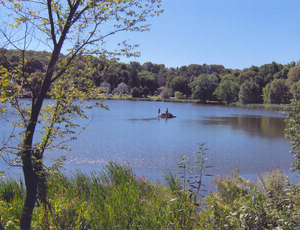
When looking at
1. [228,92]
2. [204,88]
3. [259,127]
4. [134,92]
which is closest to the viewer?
[259,127]

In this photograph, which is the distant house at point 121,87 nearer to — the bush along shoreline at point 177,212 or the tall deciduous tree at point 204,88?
the tall deciduous tree at point 204,88

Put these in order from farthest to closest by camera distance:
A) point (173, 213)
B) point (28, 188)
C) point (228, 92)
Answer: point (228, 92) → point (173, 213) → point (28, 188)

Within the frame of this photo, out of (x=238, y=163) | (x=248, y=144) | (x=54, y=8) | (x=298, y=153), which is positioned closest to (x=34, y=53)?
(x=54, y=8)

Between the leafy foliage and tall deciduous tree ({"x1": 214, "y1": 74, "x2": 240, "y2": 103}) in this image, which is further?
tall deciduous tree ({"x1": 214, "y1": 74, "x2": 240, "y2": 103})

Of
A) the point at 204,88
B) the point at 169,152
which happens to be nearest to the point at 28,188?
the point at 169,152

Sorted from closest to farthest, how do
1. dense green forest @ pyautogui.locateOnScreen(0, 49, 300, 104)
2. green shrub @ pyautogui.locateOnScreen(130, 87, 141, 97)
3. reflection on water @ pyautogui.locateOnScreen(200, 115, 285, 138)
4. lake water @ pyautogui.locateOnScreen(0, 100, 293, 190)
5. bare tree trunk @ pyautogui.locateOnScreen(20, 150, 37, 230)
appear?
1. bare tree trunk @ pyautogui.locateOnScreen(20, 150, 37, 230)
2. lake water @ pyautogui.locateOnScreen(0, 100, 293, 190)
3. reflection on water @ pyautogui.locateOnScreen(200, 115, 285, 138)
4. dense green forest @ pyautogui.locateOnScreen(0, 49, 300, 104)
5. green shrub @ pyautogui.locateOnScreen(130, 87, 141, 97)

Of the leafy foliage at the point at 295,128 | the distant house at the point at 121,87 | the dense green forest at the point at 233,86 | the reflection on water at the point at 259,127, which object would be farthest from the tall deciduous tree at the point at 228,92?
the leafy foliage at the point at 295,128

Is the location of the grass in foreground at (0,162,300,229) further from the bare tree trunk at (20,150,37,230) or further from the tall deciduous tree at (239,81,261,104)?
the tall deciduous tree at (239,81,261,104)

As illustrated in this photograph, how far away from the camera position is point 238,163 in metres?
15.9

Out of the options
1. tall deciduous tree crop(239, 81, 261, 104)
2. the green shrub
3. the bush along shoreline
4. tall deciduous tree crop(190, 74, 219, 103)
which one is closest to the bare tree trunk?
the bush along shoreline

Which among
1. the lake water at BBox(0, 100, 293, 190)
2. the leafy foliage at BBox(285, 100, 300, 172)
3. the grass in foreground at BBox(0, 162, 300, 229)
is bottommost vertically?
the lake water at BBox(0, 100, 293, 190)

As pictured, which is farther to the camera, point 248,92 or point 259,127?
point 248,92

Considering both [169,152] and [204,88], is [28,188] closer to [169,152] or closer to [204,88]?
[169,152]

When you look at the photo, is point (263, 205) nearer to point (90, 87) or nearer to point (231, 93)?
point (90, 87)
